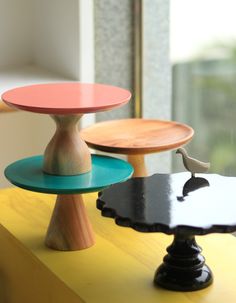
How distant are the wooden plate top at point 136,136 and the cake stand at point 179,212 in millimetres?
154

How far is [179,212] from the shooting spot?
0.83m

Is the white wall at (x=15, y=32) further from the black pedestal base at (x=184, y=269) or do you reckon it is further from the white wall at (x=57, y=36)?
the black pedestal base at (x=184, y=269)

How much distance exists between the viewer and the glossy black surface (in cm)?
79

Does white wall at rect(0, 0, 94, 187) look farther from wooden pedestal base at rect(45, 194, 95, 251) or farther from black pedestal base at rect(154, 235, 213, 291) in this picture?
black pedestal base at rect(154, 235, 213, 291)

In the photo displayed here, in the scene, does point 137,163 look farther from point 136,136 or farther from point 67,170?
point 67,170

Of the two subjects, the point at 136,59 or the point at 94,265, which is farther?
the point at 136,59

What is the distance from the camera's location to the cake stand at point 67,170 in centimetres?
96

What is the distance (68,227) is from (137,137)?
24cm

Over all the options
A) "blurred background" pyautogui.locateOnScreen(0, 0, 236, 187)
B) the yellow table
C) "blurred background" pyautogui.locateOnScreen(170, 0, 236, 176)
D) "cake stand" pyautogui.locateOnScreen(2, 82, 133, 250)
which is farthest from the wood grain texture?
"blurred background" pyautogui.locateOnScreen(170, 0, 236, 176)

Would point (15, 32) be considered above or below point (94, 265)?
above

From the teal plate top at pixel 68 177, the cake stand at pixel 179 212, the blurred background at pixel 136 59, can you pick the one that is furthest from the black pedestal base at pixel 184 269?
the blurred background at pixel 136 59

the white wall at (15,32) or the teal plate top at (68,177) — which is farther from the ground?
the white wall at (15,32)

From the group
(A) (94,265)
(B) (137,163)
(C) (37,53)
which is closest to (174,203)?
(A) (94,265)

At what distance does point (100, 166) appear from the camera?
3.40ft
